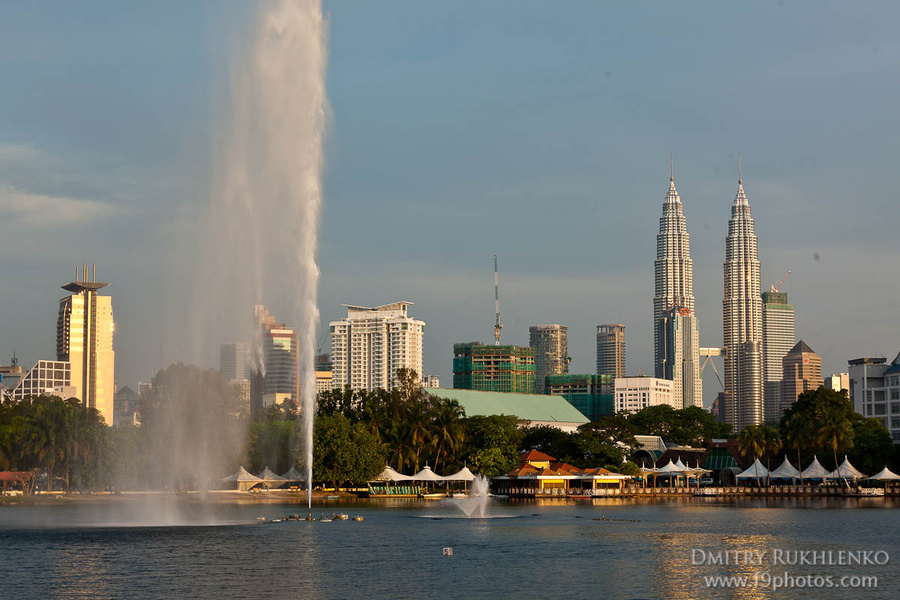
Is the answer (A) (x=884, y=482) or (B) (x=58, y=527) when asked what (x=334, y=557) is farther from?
(A) (x=884, y=482)

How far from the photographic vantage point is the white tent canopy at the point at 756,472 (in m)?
163

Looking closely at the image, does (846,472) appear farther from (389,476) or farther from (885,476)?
(389,476)

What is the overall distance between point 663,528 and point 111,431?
307ft

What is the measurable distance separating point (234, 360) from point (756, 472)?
318ft

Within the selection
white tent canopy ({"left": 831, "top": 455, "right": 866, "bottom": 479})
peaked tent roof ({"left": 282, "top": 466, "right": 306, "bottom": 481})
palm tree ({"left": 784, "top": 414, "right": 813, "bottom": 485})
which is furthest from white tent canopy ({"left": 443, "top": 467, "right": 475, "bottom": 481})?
white tent canopy ({"left": 831, "top": 455, "right": 866, "bottom": 479})

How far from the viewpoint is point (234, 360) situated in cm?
9350

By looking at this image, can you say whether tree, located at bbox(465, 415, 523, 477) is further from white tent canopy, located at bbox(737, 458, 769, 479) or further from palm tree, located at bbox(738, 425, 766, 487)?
white tent canopy, located at bbox(737, 458, 769, 479)

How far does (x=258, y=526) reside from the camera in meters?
83.8

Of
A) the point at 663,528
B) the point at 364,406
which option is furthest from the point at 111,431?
the point at 663,528

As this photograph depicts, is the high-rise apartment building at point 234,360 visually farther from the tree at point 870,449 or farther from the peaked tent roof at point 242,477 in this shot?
the tree at point 870,449

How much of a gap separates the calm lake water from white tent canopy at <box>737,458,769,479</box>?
57370 mm

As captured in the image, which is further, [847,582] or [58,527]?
[58,527]

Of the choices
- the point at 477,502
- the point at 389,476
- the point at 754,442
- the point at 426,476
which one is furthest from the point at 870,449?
the point at 389,476

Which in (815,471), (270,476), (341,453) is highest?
(341,453)
